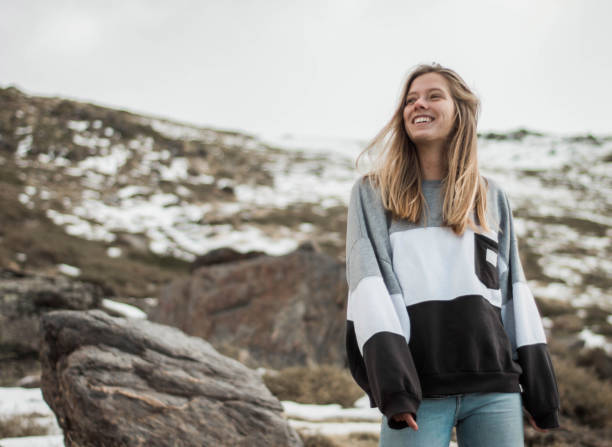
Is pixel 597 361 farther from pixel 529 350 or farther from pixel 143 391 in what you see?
pixel 143 391

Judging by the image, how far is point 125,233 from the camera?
2020cm

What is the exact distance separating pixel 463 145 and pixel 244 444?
2.29 meters

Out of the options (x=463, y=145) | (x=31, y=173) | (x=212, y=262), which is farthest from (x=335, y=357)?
(x=31, y=173)

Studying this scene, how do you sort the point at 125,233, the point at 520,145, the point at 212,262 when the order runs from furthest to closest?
the point at 520,145
the point at 125,233
the point at 212,262

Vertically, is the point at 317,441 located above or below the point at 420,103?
below

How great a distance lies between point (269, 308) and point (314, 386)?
8.30ft

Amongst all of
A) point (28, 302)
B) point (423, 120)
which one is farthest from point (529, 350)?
point (28, 302)

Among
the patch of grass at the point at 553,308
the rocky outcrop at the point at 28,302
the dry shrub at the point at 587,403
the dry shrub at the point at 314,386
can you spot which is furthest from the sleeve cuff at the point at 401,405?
the patch of grass at the point at 553,308

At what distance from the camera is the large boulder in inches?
111

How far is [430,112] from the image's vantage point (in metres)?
1.94

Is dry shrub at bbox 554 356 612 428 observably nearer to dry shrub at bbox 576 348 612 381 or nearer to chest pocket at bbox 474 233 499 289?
dry shrub at bbox 576 348 612 381

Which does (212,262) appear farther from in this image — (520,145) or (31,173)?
(520,145)

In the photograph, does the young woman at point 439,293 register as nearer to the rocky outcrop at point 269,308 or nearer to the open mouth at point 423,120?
the open mouth at point 423,120

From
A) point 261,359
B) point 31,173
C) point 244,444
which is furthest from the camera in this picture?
point 31,173
